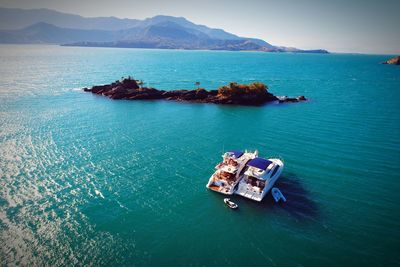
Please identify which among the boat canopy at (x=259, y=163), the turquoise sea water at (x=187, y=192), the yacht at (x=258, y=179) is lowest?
the turquoise sea water at (x=187, y=192)

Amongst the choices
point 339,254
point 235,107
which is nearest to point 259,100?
point 235,107

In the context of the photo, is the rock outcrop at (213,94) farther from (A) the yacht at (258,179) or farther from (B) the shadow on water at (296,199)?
(A) the yacht at (258,179)

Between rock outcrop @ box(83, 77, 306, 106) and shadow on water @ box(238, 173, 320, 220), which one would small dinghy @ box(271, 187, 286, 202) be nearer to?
shadow on water @ box(238, 173, 320, 220)

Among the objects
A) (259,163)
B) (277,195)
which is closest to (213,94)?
(259,163)

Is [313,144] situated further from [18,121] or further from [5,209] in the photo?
[18,121]

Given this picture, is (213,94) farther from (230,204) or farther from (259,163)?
(230,204)

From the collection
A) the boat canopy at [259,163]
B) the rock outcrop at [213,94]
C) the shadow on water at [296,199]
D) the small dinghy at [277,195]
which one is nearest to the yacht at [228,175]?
the boat canopy at [259,163]

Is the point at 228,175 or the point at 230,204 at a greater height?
the point at 228,175
